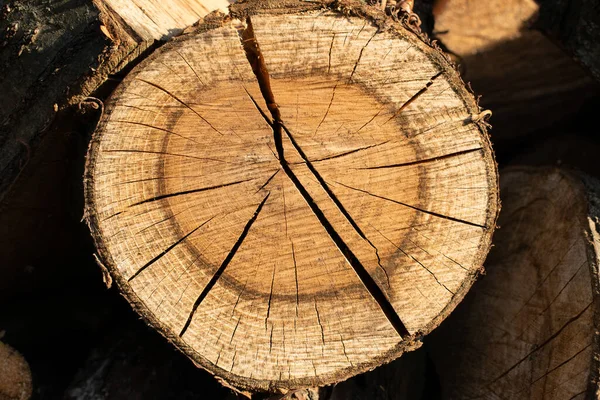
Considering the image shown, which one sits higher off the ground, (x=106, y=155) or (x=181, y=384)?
(x=106, y=155)

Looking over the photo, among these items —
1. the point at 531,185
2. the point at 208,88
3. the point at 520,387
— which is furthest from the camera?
the point at 531,185

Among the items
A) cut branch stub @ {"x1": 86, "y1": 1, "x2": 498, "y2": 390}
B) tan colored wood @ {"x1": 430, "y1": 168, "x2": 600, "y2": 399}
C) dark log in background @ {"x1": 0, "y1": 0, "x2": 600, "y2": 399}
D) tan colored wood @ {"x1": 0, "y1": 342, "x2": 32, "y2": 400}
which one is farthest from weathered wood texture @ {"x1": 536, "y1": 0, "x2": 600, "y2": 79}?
tan colored wood @ {"x1": 0, "y1": 342, "x2": 32, "y2": 400}

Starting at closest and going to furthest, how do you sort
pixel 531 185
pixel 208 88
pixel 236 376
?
pixel 236 376 < pixel 208 88 < pixel 531 185

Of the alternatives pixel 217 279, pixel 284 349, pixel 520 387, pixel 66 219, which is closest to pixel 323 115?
pixel 217 279

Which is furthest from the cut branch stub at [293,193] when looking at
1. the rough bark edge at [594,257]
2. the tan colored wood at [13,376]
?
the tan colored wood at [13,376]

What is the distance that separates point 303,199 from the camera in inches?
75.9

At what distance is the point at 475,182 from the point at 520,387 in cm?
99

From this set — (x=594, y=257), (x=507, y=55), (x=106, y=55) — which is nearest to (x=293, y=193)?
(x=106, y=55)

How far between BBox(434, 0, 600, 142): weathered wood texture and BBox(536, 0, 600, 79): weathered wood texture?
0.32ft

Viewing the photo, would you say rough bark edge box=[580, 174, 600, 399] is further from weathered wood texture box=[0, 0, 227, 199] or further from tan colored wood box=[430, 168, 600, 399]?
weathered wood texture box=[0, 0, 227, 199]

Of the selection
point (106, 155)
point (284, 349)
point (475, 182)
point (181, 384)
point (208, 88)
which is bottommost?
point (181, 384)

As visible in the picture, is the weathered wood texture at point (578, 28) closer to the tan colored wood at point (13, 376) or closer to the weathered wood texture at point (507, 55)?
the weathered wood texture at point (507, 55)

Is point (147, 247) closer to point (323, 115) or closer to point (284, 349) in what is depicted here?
point (284, 349)

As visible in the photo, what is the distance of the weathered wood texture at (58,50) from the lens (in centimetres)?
207
